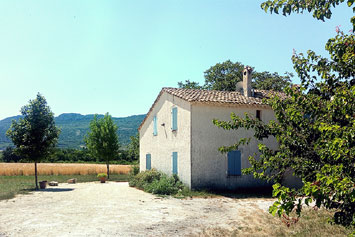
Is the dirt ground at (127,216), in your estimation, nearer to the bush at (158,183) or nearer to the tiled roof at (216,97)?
the bush at (158,183)

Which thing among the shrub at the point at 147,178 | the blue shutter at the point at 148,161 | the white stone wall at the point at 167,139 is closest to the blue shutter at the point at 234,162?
the white stone wall at the point at 167,139

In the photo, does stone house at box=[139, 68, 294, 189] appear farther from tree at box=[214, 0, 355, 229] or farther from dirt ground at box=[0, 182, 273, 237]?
tree at box=[214, 0, 355, 229]

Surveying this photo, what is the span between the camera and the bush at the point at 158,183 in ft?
55.2

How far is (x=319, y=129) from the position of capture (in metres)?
3.90

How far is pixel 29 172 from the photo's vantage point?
33000 millimetres

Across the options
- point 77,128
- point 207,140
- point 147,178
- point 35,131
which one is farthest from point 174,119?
point 77,128

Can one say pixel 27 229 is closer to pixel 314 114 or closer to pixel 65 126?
pixel 314 114

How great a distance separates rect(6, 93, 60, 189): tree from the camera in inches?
783

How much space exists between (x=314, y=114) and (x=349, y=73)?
73 cm

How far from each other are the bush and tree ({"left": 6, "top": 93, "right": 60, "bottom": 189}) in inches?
235

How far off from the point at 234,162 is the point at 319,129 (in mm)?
13954

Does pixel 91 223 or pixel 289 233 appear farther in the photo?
pixel 91 223

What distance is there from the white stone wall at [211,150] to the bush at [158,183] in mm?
1099

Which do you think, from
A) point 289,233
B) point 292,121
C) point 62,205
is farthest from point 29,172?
point 292,121
